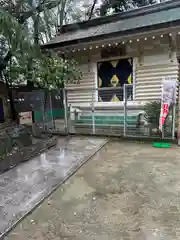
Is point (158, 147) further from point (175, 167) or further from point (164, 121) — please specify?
point (175, 167)

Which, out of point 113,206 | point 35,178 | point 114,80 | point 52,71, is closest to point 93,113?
point 114,80

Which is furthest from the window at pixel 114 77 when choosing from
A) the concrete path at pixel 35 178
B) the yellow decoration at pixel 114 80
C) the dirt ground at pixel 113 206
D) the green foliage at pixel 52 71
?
the dirt ground at pixel 113 206

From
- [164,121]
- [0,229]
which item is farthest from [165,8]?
[0,229]

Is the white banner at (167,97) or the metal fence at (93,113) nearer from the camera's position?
the white banner at (167,97)

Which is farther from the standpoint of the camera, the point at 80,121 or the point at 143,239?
the point at 80,121

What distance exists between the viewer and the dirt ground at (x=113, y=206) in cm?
183

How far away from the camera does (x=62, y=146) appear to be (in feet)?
16.1

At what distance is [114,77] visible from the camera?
6340 mm

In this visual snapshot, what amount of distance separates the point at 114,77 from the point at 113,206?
15.9 feet

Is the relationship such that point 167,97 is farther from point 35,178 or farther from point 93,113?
point 35,178

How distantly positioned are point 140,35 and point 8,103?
296 inches

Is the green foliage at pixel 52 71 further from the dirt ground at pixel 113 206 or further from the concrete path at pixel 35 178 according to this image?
the dirt ground at pixel 113 206

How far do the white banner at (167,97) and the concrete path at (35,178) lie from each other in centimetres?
177

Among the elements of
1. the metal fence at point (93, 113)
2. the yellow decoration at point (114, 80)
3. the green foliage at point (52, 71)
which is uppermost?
the green foliage at point (52, 71)
